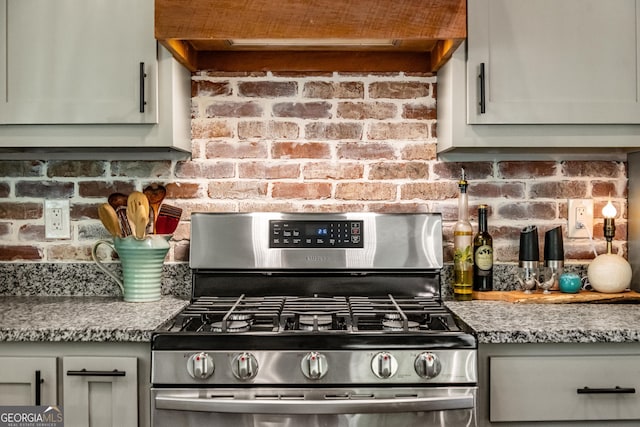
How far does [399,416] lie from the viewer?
4.86ft

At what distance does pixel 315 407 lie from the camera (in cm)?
146

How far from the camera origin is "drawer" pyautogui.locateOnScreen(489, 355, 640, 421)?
156 cm

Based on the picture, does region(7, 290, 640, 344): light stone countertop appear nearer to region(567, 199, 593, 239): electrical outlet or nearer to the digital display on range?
region(567, 199, 593, 239): electrical outlet

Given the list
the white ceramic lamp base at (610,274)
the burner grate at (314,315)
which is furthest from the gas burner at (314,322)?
the white ceramic lamp base at (610,274)

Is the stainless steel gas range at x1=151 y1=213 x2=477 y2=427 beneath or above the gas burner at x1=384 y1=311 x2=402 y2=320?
beneath

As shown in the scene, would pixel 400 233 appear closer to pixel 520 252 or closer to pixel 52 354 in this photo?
pixel 520 252

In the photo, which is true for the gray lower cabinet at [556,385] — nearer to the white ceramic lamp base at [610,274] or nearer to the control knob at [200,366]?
the white ceramic lamp base at [610,274]

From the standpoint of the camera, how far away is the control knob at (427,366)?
4.90ft

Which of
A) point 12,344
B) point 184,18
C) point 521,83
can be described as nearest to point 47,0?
point 184,18

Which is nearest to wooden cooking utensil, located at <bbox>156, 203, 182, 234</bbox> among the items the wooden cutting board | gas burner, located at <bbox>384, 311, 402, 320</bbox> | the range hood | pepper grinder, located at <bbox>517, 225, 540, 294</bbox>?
the range hood

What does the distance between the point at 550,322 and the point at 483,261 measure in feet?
1.54

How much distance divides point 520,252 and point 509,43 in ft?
2.29

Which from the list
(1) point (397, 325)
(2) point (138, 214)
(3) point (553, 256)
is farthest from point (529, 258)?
(2) point (138, 214)

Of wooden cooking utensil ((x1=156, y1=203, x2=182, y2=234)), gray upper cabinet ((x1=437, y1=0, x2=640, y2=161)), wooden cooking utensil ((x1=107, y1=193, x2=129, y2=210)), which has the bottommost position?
wooden cooking utensil ((x1=156, y1=203, x2=182, y2=234))
